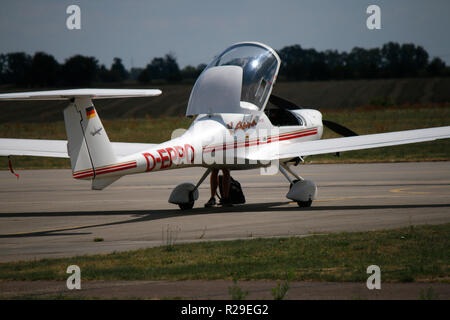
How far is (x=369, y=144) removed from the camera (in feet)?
59.5

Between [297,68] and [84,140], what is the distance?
103m

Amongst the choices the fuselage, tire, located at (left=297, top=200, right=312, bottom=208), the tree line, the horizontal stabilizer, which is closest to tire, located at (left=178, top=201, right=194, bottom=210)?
the fuselage

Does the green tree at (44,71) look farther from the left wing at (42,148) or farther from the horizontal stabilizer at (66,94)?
the horizontal stabilizer at (66,94)

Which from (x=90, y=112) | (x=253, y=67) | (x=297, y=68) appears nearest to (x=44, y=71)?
(x=297, y=68)

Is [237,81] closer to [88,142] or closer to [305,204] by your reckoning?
[305,204]

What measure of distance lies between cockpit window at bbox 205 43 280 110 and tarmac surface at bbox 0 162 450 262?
8.92 feet

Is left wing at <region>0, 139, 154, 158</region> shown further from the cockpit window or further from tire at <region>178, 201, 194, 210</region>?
the cockpit window

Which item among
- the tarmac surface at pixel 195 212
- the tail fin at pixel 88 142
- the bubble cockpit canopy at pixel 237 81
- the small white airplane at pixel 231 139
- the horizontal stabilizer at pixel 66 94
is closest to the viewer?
the horizontal stabilizer at pixel 66 94

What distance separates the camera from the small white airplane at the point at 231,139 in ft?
47.6

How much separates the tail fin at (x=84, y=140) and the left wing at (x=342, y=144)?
4.80 metres

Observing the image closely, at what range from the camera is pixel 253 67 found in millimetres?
18219

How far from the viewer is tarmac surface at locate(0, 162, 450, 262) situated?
1334 cm

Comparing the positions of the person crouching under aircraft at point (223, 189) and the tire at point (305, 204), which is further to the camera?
the person crouching under aircraft at point (223, 189)

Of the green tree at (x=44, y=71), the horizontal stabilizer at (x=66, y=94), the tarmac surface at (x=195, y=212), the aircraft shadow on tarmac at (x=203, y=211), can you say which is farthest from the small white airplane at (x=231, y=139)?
the green tree at (x=44, y=71)
